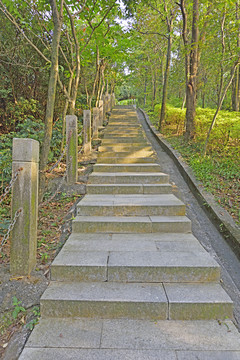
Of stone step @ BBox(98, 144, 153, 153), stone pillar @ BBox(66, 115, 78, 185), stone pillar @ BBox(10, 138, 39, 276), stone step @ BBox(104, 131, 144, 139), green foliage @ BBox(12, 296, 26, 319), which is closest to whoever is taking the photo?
green foliage @ BBox(12, 296, 26, 319)

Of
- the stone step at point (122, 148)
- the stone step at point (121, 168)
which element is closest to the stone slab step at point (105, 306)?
the stone step at point (121, 168)

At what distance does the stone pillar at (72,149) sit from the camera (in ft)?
14.6

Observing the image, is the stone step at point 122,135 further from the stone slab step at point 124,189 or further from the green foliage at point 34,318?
the green foliage at point 34,318

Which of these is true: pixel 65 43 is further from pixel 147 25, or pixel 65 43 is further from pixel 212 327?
pixel 212 327

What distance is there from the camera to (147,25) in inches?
524

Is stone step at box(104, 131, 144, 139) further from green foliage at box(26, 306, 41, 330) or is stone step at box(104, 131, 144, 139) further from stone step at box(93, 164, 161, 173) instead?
green foliage at box(26, 306, 41, 330)

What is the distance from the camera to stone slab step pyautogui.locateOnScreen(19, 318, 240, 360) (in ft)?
5.54

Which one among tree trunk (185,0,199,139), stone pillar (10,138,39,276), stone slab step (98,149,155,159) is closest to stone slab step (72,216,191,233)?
stone pillar (10,138,39,276)

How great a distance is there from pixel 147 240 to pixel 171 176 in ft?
9.54

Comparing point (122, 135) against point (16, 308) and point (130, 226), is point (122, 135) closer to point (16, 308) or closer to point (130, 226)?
point (130, 226)

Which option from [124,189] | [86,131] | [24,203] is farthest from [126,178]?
[24,203]

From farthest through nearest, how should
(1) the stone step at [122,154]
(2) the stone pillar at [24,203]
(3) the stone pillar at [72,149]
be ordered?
(1) the stone step at [122,154] → (3) the stone pillar at [72,149] → (2) the stone pillar at [24,203]

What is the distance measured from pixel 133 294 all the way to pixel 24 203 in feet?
4.79

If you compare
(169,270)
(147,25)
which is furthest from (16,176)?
(147,25)
